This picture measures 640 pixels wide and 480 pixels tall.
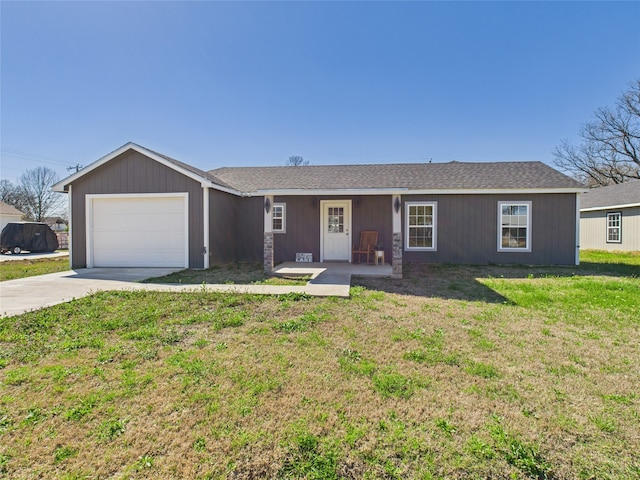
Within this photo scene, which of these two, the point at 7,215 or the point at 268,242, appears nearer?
the point at 268,242

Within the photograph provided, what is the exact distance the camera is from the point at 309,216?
11.1 metres

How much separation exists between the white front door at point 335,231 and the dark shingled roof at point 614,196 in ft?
46.9

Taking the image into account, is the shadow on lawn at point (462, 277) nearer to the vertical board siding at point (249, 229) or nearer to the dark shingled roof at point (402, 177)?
the dark shingled roof at point (402, 177)

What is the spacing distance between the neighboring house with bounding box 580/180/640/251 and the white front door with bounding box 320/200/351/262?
14.2 metres

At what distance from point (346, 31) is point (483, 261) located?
28.7 ft

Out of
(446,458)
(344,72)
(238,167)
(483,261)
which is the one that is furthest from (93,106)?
(446,458)

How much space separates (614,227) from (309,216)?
A: 53.4 ft

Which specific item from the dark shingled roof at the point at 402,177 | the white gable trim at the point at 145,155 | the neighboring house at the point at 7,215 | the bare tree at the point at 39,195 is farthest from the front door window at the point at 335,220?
the bare tree at the point at 39,195

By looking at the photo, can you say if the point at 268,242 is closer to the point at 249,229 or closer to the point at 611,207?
the point at 249,229

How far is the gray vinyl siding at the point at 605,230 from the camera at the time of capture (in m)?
15.4

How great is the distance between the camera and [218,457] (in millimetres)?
1983

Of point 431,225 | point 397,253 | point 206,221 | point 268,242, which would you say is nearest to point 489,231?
point 431,225

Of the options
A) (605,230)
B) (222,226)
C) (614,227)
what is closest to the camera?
(222,226)

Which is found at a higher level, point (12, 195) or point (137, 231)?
point (12, 195)
